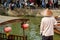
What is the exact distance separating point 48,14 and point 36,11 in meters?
13.1

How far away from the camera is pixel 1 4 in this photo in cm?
2253

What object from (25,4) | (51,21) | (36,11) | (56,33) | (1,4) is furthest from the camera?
(1,4)

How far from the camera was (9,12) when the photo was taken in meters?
20.3

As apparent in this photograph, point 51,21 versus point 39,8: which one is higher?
point 51,21

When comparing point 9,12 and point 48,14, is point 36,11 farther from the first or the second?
point 48,14

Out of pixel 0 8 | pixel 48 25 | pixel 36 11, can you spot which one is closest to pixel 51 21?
pixel 48 25

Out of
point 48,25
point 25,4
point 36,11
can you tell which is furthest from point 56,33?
point 25,4

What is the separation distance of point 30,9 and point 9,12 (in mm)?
1745

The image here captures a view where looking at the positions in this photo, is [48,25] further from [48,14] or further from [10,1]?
[10,1]

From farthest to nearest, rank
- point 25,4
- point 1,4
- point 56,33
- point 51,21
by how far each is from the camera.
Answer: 1. point 1,4
2. point 25,4
3. point 56,33
4. point 51,21

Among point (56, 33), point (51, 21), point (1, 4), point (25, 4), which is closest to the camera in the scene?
point (51, 21)

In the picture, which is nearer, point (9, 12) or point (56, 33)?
point (56, 33)

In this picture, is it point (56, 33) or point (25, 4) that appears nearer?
point (56, 33)

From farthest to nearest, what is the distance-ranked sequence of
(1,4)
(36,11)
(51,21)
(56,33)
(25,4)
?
(1,4)
(25,4)
(36,11)
(56,33)
(51,21)
